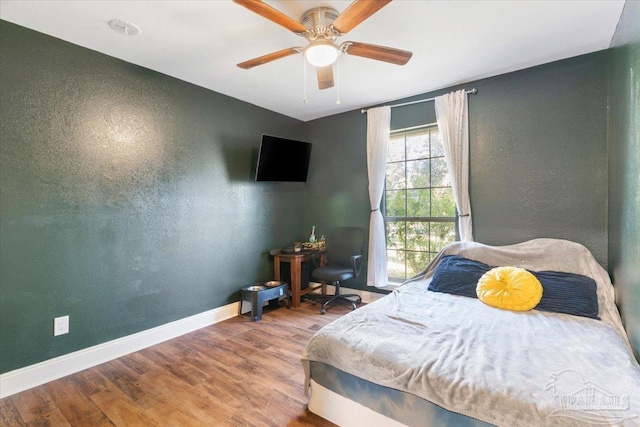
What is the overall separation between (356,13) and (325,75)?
2.26 feet

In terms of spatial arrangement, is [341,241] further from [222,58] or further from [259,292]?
[222,58]

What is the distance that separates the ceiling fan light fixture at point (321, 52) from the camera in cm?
184

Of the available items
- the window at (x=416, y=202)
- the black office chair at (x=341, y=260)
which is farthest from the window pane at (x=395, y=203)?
the black office chair at (x=341, y=260)

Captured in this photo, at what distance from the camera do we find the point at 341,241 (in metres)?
3.92

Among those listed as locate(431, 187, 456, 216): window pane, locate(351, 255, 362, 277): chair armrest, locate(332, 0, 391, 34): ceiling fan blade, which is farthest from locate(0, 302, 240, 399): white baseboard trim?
locate(332, 0, 391, 34): ceiling fan blade

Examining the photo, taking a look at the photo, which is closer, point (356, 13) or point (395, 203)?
point (356, 13)

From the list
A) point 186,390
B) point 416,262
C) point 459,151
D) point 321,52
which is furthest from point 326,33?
point 416,262

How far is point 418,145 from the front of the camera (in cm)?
359

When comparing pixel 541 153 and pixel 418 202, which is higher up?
pixel 541 153

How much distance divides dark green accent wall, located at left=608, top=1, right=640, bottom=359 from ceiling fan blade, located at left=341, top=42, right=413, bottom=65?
4.07ft

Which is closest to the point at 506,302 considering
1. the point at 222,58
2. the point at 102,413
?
the point at 102,413

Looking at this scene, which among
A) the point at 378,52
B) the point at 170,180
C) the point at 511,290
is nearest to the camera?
the point at 378,52

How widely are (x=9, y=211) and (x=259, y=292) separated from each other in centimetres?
216

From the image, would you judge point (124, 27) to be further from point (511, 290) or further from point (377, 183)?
point (511, 290)
